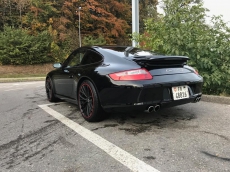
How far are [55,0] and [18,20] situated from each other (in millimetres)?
6068

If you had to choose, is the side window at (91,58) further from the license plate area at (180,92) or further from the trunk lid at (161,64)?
the license plate area at (180,92)

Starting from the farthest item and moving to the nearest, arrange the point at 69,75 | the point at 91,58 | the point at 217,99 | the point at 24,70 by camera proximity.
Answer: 1. the point at 24,70
2. the point at 217,99
3. the point at 69,75
4. the point at 91,58

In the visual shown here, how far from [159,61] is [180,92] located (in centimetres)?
52

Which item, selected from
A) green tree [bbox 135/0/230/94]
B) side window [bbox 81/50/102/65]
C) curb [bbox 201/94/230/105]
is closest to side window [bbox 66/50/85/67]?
side window [bbox 81/50/102/65]

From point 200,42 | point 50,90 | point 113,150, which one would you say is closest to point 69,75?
point 50,90

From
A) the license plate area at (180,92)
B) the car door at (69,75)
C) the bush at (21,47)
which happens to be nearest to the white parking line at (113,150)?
the car door at (69,75)

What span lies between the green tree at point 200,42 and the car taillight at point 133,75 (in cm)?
220

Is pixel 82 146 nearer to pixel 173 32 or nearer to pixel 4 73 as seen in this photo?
pixel 173 32

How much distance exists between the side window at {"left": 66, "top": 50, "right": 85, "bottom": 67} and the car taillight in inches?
51.0

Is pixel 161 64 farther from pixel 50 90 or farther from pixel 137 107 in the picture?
pixel 50 90

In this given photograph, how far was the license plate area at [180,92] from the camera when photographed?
3.04 meters

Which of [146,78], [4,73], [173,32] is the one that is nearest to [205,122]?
[146,78]

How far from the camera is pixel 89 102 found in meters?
3.42

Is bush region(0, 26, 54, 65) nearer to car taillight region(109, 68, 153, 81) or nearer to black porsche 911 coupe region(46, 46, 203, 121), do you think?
black porsche 911 coupe region(46, 46, 203, 121)
